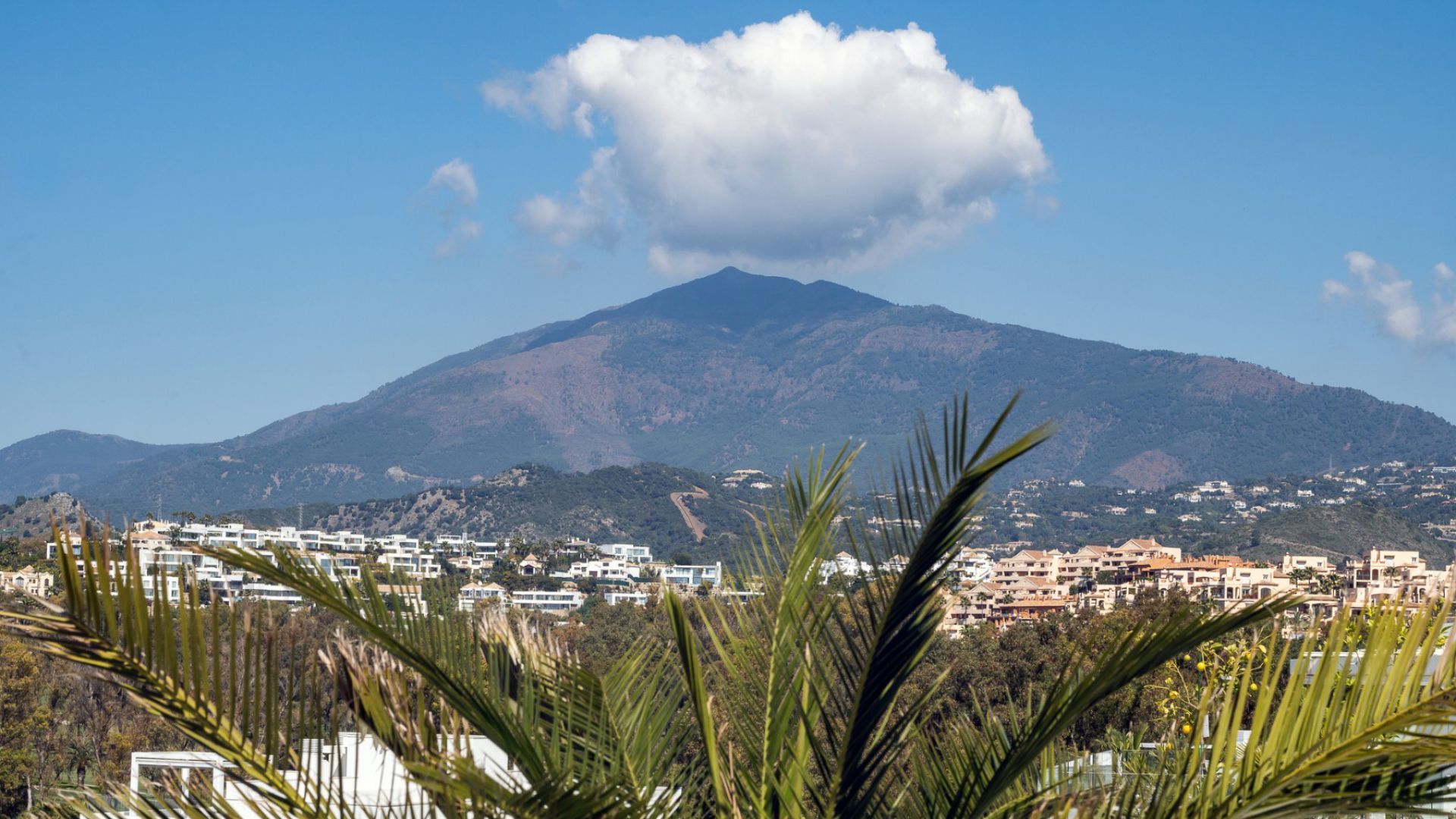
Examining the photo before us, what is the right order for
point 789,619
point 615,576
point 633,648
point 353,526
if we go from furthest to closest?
point 353,526 < point 615,576 < point 633,648 < point 789,619

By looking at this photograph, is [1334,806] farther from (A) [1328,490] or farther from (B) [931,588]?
(A) [1328,490]

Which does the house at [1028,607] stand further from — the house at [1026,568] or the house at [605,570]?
the house at [605,570]

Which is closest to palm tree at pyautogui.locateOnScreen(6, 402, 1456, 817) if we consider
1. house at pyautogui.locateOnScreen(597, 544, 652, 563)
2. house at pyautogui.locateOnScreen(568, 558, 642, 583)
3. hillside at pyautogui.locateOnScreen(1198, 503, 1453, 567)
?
hillside at pyautogui.locateOnScreen(1198, 503, 1453, 567)

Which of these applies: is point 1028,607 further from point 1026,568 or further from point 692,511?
point 692,511

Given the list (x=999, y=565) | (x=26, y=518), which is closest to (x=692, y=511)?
(x=999, y=565)

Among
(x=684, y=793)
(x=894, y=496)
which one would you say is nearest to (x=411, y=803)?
(x=684, y=793)

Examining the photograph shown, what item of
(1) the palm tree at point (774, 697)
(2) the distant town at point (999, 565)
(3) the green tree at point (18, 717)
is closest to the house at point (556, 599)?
(2) the distant town at point (999, 565)

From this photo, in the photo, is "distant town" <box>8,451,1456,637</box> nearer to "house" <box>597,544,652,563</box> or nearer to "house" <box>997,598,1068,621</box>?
"house" <box>997,598,1068,621</box>
